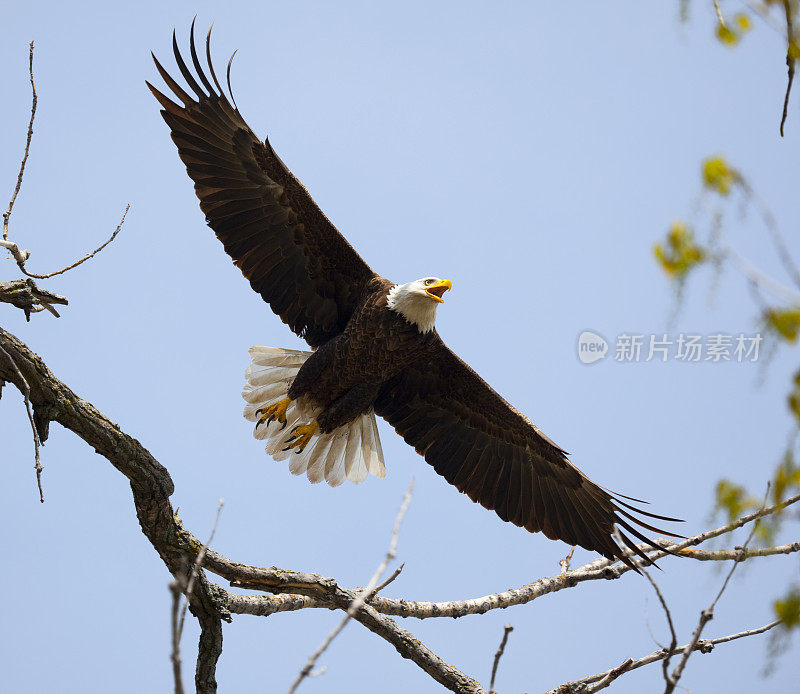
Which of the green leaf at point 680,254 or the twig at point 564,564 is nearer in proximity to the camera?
the green leaf at point 680,254

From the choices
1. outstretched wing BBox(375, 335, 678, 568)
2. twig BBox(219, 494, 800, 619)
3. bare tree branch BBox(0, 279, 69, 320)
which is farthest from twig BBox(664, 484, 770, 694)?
outstretched wing BBox(375, 335, 678, 568)

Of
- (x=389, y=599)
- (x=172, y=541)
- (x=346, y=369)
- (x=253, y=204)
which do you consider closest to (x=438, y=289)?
(x=346, y=369)

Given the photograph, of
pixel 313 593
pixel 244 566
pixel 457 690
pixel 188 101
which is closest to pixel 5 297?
pixel 244 566

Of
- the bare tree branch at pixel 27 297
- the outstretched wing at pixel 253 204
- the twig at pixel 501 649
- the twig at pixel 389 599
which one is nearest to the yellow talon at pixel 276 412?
the outstretched wing at pixel 253 204

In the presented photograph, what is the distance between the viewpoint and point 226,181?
517cm

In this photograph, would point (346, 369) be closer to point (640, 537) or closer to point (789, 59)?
point (640, 537)

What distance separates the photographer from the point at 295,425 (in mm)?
5641

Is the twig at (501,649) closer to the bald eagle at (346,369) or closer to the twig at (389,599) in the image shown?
the twig at (389,599)

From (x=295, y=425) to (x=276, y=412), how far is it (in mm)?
210

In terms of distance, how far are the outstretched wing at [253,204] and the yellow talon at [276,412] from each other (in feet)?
2.06

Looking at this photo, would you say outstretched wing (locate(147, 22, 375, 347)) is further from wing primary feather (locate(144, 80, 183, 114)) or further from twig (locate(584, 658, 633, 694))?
twig (locate(584, 658, 633, 694))

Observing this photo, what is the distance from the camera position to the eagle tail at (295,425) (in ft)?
18.1

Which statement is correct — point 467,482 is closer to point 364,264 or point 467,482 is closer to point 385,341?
point 385,341

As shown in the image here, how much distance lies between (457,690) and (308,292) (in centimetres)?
257
